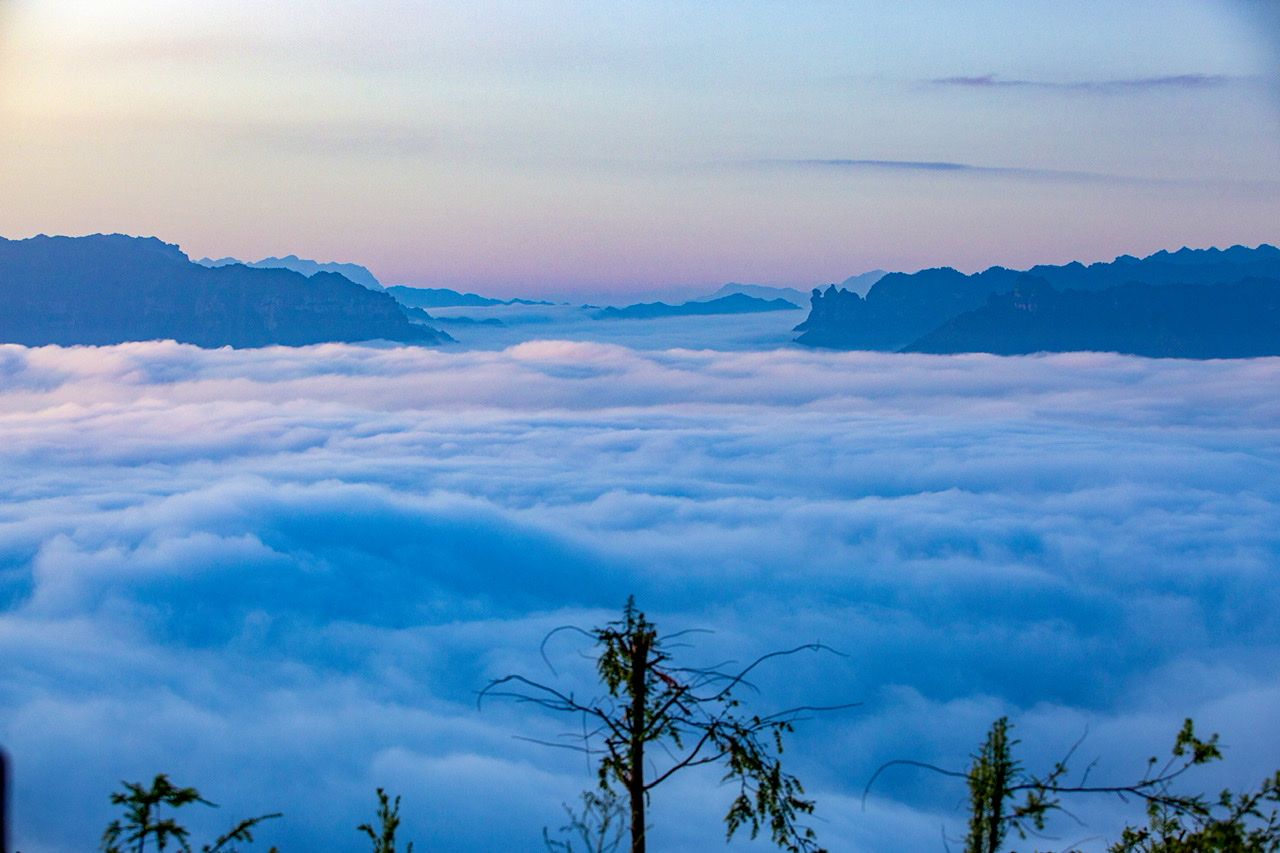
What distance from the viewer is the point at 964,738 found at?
480ft

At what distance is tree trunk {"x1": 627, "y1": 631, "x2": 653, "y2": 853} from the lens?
7199 millimetres

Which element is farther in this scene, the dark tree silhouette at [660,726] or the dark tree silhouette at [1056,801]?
the dark tree silhouette at [1056,801]

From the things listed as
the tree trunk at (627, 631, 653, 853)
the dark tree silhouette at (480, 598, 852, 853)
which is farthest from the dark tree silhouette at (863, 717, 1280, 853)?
the tree trunk at (627, 631, 653, 853)

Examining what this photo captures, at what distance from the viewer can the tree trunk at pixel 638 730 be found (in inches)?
283

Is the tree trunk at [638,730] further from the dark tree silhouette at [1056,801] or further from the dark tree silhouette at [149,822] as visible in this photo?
the dark tree silhouette at [149,822]

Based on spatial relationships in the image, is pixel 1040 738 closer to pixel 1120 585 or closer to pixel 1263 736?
pixel 1263 736

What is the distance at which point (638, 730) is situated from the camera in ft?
24.4

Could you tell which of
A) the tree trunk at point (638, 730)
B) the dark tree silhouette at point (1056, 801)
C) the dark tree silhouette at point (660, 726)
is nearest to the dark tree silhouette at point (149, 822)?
the dark tree silhouette at point (660, 726)

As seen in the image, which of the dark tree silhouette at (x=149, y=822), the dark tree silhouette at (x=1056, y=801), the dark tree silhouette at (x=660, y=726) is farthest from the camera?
the dark tree silhouette at (x=1056, y=801)

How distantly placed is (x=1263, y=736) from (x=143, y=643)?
459 ft

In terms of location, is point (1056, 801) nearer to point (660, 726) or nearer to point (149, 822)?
point (660, 726)

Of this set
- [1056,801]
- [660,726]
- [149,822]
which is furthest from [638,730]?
[149,822]

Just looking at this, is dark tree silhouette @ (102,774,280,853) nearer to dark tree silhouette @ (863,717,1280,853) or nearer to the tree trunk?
the tree trunk

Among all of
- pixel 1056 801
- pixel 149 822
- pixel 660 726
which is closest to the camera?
pixel 660 726
